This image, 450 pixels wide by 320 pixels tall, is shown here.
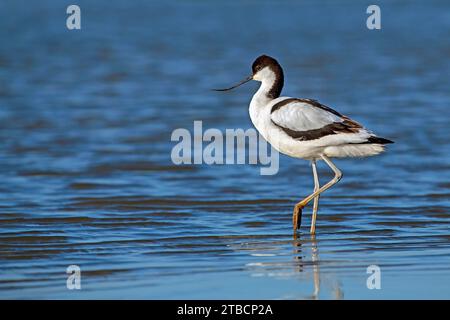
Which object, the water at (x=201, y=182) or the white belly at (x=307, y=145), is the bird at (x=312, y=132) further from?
the water at (x=201, y=182)

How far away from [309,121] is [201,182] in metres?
3.23

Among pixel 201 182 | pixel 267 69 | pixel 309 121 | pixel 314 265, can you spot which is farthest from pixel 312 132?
pixel 201 182

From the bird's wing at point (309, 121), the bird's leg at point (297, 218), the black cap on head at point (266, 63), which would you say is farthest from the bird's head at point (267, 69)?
the bird's leg at point (297, 218)

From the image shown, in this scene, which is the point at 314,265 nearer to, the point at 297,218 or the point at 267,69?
the point at 297,218

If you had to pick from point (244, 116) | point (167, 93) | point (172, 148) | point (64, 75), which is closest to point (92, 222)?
point (172, 148)

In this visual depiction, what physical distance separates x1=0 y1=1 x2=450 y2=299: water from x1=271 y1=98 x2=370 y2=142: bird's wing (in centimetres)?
91

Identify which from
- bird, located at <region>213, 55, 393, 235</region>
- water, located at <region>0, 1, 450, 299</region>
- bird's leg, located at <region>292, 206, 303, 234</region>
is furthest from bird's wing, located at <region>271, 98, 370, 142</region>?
water, located at <region>0, 1, 450, 299</region>

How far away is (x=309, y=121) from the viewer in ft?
31.3

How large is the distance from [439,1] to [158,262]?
115 feet

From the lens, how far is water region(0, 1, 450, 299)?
26.4ft

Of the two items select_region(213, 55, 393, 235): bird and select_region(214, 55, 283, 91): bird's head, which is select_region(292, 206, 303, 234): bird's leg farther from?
select_region(214, 55, 283, 91): bird's head

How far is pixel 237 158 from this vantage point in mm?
14055

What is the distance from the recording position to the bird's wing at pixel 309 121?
946 centimetres

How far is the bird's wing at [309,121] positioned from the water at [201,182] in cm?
91
